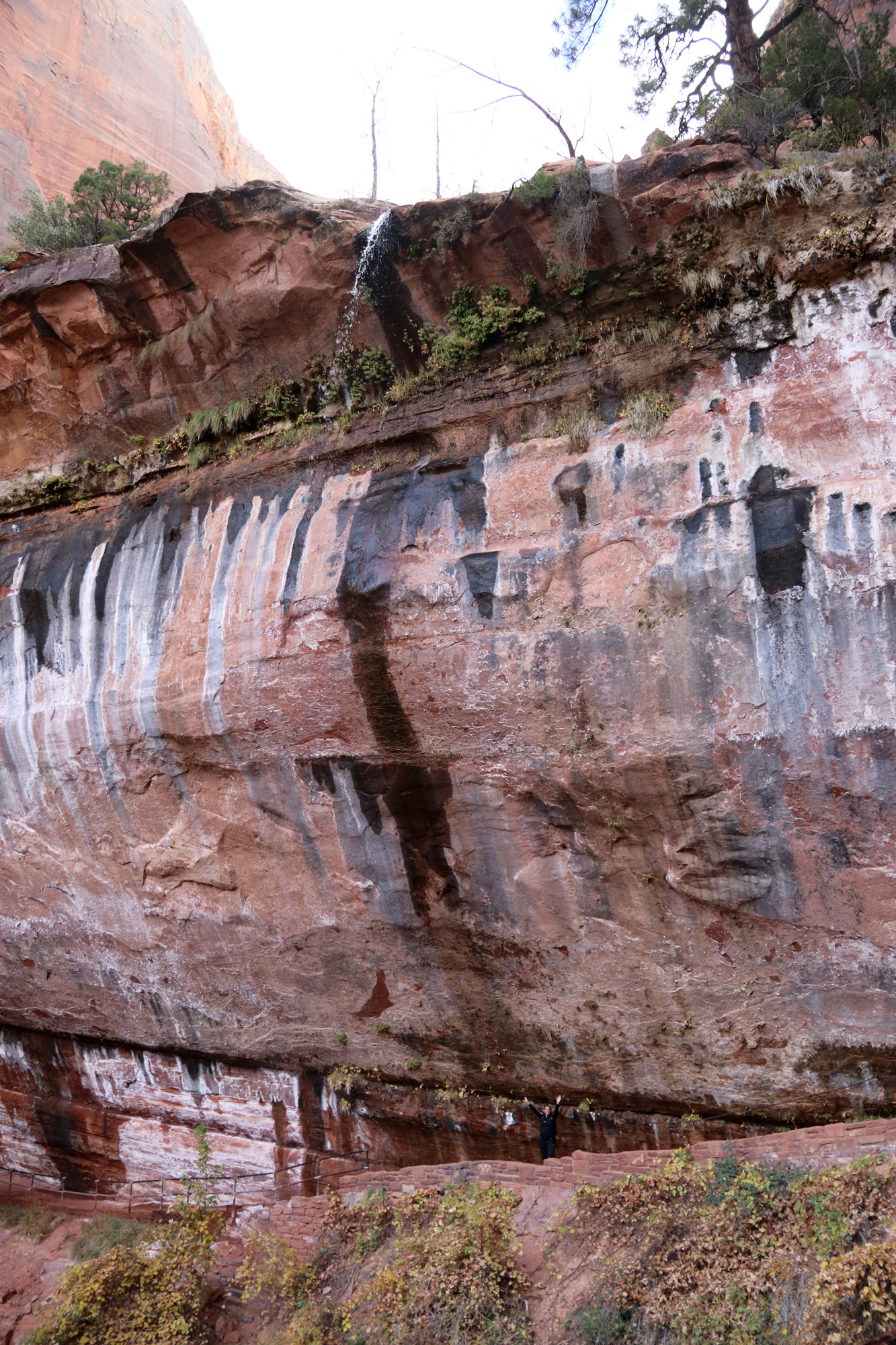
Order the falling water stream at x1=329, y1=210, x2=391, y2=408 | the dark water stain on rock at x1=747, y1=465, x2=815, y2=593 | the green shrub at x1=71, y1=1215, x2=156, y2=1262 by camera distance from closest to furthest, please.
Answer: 1. the dark water stain on rock at x1=747, y1=465, x2=815, y2=593
2. the falling water stream at x1=329, y1=210, x2=391, y2=408
3. the green shrub at x1=71, y1=1215, x2=156, y2=1262

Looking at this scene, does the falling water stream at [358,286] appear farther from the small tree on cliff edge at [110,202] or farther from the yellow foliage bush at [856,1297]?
the yellow foliage bush at [856,1297]

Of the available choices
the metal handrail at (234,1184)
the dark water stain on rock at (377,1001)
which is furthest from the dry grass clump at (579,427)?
the metal handrail at (234,1184)

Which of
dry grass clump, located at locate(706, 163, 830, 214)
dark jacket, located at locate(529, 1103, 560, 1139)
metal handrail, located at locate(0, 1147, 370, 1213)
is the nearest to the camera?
dry grass clump, located at locate(706, 163, 830, 214)

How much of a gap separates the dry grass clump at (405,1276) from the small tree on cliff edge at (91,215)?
10.7 m

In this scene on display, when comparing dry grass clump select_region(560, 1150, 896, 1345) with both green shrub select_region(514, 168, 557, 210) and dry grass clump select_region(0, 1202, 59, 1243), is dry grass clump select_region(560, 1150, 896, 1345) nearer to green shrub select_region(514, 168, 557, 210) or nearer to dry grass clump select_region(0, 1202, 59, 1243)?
dry grass clump select_region(0, 1202, 59, 1243)

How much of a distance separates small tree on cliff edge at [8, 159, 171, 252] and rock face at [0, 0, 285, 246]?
3.82 m

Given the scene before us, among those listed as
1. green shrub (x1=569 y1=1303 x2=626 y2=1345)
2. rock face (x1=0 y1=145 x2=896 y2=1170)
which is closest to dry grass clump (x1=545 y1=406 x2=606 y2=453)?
rock face (x1=0 y1=145 x2=896 y2=1170)

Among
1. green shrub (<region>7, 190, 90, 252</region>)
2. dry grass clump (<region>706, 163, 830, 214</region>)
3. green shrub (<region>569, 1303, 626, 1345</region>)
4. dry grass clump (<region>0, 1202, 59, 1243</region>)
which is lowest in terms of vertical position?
dry grass clump (<region>0, 1202, 59, 1243</region>)

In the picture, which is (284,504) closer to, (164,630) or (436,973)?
(164,630)

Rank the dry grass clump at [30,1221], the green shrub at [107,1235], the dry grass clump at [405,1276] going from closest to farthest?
the dry grass clump at [405,1276]
the green shrub at [107,1235]
the dry grass clump at [30,1221]

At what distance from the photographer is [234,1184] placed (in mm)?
7176

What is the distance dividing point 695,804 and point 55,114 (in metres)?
16.4

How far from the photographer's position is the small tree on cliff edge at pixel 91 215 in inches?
363

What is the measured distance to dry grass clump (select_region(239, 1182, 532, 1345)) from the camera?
4609 millimetres
